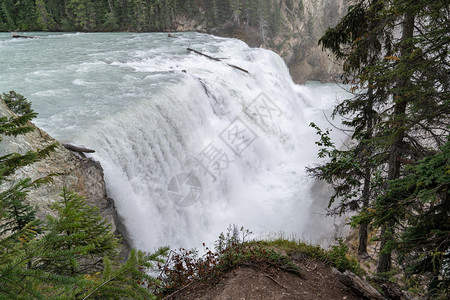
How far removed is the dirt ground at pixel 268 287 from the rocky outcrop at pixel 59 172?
11.9ft

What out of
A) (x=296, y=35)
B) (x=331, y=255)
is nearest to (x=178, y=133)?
(x=331, y=255)

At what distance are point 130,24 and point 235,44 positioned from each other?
22.8 metres

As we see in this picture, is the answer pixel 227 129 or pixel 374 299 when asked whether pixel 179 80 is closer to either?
pixel 227 129

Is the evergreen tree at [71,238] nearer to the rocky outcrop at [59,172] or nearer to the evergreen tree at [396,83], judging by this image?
the evergreen tree at [396,83]

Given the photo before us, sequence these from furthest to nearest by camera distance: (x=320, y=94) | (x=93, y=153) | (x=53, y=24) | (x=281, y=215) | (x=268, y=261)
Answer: (x=53, y=24) → (x=320, y=94) → (x=281, y=215) → (x=93, y=153) → (x=268, y=261)

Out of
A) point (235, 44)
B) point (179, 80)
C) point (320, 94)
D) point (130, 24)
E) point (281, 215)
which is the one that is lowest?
point (281, 215)

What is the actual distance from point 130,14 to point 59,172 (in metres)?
41.5

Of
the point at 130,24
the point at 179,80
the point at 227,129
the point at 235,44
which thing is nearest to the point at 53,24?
the point at 130,24

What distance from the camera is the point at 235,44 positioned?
2620cm

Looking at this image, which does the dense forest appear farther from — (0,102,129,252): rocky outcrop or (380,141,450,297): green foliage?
(0,102,129,252): rocky outcrop

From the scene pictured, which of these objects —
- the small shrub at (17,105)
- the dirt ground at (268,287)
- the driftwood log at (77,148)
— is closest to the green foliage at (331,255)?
the dirt ground at (268,287)

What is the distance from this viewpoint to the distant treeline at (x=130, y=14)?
127 feet

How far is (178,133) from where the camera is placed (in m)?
11.7

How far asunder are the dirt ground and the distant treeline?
38925mm
